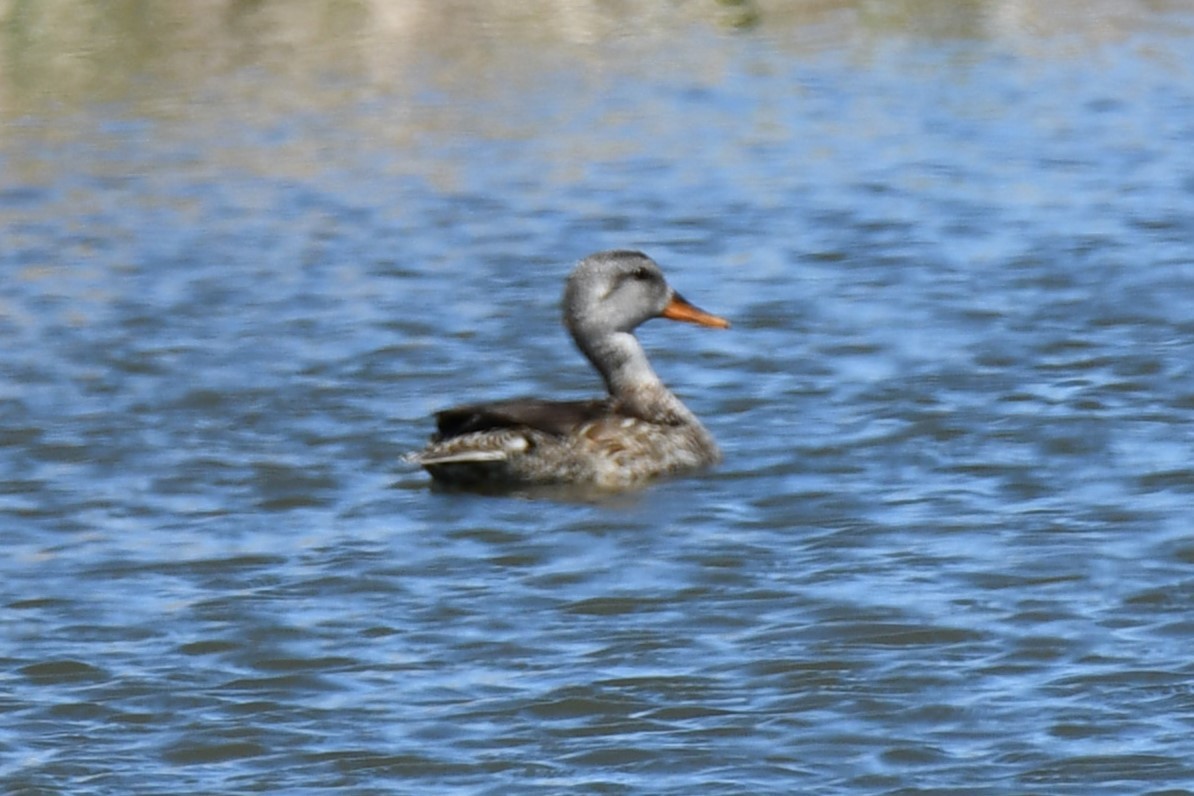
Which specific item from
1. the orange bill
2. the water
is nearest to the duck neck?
the orange bill

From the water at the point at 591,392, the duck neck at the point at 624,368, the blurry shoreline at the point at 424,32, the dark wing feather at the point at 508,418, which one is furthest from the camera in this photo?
the blurry shoreline at the point at 424,32

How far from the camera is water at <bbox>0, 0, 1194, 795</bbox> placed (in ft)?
27.6

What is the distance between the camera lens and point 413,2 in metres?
28.2

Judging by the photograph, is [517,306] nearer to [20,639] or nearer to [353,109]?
[20,639]

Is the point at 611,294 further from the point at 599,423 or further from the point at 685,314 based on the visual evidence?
the point at 599,423

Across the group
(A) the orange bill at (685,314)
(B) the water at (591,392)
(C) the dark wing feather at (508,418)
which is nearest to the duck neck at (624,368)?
(A) the orange bill at (685,314)

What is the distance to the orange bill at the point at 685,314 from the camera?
12.9 m

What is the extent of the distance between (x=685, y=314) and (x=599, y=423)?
1089mm

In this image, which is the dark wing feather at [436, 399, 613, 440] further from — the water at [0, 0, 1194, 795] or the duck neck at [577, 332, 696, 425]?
the duck neck at [577, 332, 696, 425]

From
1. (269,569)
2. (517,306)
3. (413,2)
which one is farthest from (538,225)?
(413,2)

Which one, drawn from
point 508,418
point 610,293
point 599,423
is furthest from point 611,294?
point 508,418

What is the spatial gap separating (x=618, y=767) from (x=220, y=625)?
219cm

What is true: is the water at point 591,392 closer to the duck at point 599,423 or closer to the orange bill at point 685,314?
the duck at point 599,423

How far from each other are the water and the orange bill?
1.59ft
